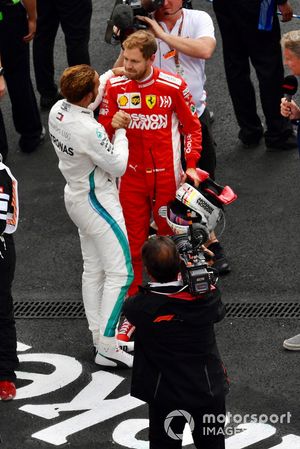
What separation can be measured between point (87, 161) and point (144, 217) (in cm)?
83

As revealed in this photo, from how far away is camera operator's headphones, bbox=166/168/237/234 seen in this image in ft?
26.7

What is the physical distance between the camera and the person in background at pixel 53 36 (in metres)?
10.8

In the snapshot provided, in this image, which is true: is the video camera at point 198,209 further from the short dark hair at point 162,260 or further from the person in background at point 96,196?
the short dark hair at point 162,260

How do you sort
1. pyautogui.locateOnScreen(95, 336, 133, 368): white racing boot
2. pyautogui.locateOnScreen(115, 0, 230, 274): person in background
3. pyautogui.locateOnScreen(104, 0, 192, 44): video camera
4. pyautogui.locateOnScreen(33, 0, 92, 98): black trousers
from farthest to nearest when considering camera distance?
pyautogui.locateOnScreen(33, 0, 92, 98): black trousers
pyautogui.locateOnScreen(115, 0, 230, 274): person in background
pyautogui.locateOnScreen(104, 0, 192, 44): video camera
pyautogui.locateOnScreen(95, 336, 133, 368): white racing boot

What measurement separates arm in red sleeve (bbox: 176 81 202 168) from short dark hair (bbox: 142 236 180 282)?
6.65 ft

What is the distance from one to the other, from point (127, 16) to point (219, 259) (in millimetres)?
1871

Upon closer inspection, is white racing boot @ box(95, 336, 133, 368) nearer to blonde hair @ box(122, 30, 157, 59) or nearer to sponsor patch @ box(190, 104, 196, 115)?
sponsor patch @ box(190, 104, 196, 115)

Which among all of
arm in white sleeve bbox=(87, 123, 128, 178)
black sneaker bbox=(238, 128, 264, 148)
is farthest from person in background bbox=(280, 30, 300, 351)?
black sneaker bbox=(238, 128, 264, 148)

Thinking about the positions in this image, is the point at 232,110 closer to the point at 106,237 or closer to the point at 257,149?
the point at 257,149

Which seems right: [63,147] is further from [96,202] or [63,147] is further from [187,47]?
[187,47]

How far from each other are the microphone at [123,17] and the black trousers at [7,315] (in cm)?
174

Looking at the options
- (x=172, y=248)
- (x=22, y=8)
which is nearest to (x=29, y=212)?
(x=22, y=8)

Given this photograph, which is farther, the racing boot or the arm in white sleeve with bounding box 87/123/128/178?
the racing boot

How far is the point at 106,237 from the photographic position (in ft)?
25.8
